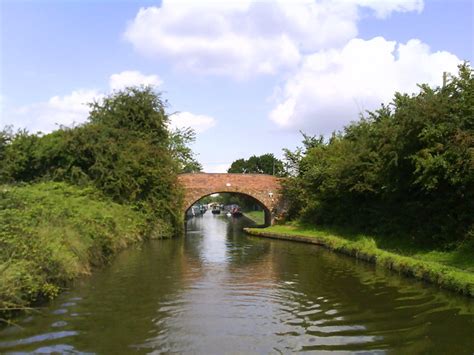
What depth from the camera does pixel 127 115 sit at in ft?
105

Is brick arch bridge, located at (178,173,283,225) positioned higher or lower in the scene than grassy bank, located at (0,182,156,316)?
higher

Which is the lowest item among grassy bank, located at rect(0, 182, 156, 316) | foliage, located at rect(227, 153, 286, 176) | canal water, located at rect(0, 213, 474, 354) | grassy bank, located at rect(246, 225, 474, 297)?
canal water, located at rect(0, 213, 474, 354)

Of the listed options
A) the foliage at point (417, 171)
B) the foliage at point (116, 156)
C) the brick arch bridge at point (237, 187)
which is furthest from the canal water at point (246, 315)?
the brick arch bridge at point (237, 187)

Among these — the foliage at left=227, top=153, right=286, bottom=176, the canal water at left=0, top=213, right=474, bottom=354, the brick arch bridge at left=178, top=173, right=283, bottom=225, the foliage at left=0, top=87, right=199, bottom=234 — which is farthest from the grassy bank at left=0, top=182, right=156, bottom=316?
the foliage at left=227, top=153, right=286, bottom=176

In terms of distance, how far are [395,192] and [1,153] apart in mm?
20013

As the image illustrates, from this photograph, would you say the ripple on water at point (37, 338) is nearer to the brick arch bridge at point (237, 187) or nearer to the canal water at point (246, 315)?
the canal water at point (246, 315)

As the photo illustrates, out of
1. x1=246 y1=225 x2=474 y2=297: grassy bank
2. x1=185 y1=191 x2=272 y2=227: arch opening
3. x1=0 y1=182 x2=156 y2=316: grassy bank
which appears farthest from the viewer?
x1=185 y1=191 x2=272 y2=227: arch opening

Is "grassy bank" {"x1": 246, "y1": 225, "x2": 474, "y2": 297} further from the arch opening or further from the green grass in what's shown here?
the green grass

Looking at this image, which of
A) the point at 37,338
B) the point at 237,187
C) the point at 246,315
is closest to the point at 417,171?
the point at 246,315

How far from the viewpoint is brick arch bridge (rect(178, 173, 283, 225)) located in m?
35.9

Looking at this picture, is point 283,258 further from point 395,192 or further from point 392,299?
point 392,299

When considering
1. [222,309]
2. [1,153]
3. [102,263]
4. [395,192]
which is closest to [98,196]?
[1,153]

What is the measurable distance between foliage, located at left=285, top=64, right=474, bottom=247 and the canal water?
12.2ft

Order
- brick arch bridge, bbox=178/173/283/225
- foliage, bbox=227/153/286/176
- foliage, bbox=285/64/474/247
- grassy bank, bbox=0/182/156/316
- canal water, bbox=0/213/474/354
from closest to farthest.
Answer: canal water, bbox=0/213/474/354 → grassy bank, bbox=0/182/156/316 → foliage, bbox=285/64/474/247 → brick arch bridge, bbox=178/173/283/225 → foliage, bbox=227/153/286/176
